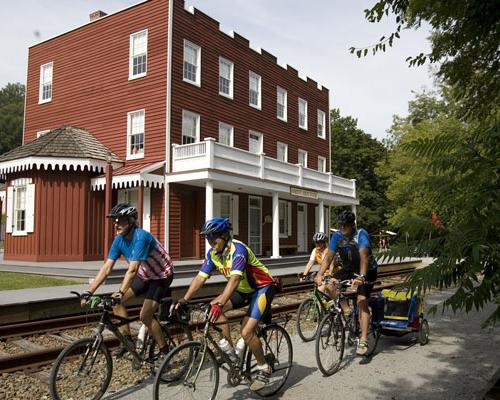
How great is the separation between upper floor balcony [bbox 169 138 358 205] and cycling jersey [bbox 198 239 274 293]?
13909mm

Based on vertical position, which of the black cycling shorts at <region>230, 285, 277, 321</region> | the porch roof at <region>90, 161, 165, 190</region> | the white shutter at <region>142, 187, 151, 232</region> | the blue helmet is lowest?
the black cycling shorts at <region>230, 285, 277, 321</region>

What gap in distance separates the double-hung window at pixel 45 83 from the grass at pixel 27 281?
12.0 m

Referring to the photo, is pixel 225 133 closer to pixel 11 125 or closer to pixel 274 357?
pixel 274 357

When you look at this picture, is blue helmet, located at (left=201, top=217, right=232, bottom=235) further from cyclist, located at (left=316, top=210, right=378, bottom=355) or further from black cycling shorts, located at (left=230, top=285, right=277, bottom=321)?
cyclist, located at (left=316, top=210, right=378, bottom=355)

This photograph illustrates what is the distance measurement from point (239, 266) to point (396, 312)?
3724mm

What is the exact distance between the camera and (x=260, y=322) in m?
5.16

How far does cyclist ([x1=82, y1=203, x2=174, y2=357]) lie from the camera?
530 centimetres

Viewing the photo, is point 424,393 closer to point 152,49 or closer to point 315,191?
point 152,49

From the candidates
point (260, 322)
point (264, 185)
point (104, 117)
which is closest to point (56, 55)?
point (104, 117)

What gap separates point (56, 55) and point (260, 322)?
2336cm

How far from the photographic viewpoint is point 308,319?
8609 millimetres

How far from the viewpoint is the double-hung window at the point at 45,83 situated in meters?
24.7

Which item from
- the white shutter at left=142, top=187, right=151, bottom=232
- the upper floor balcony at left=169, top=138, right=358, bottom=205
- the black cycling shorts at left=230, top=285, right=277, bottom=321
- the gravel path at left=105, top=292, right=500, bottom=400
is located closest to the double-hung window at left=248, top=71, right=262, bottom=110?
the upper floor balcony at left=169, top=138, right=358, bottom=205

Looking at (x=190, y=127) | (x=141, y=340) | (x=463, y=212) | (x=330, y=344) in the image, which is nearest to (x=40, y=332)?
(x=141, y=340)
